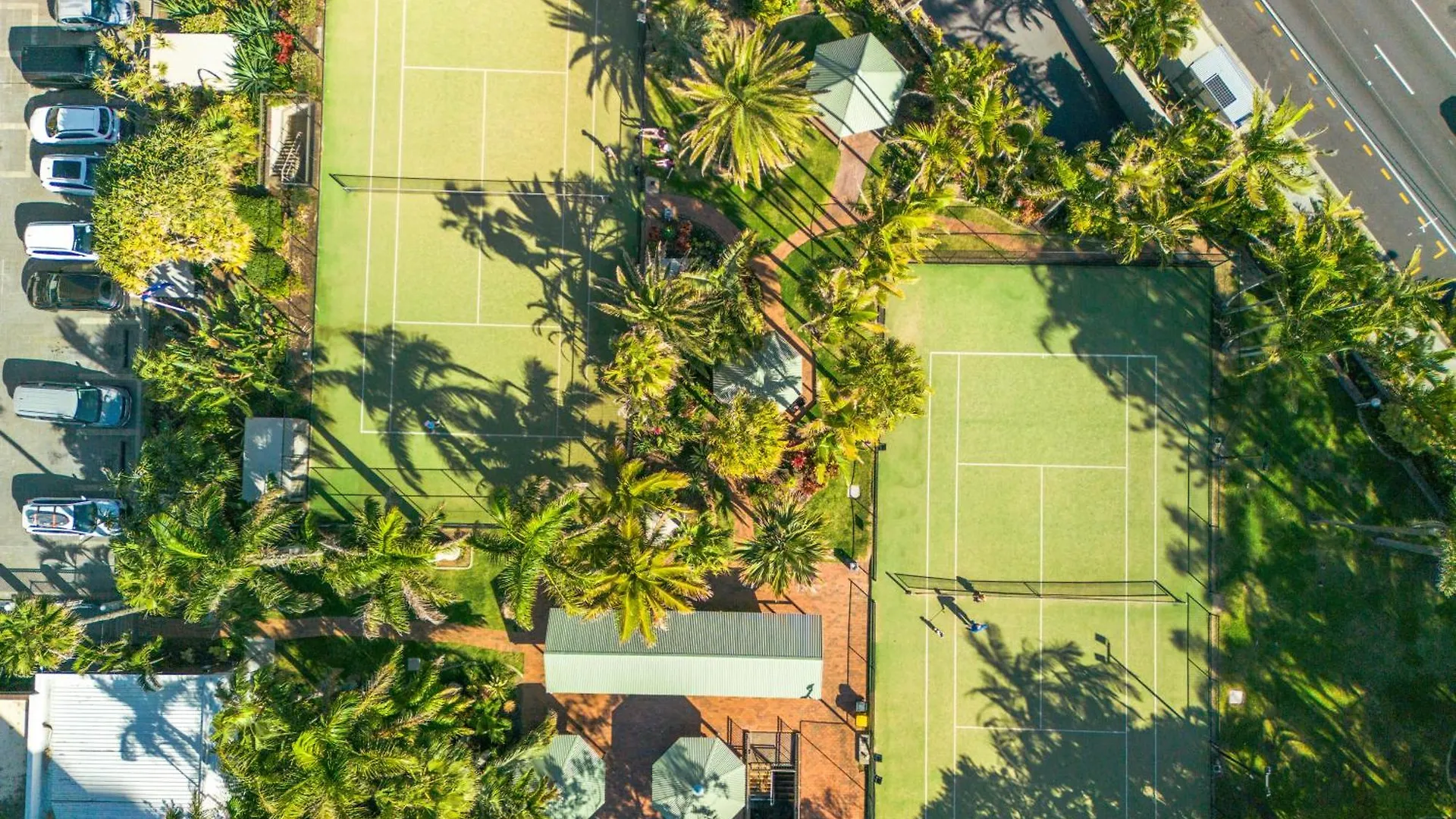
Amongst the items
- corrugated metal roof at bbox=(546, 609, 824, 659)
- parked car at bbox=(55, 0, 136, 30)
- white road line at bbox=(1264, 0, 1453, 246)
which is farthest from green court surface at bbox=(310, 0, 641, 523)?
white road line at bbox=(1264, 0, 1453, 246)

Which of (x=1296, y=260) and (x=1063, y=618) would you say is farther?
(x=1063, y=618)

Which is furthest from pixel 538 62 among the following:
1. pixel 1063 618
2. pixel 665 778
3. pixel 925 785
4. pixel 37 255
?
pixel 925 785

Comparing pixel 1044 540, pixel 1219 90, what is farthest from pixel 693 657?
pixel 1219 90

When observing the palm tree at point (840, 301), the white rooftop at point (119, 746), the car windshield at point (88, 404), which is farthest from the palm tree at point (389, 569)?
the palm tree at point (840, 301)

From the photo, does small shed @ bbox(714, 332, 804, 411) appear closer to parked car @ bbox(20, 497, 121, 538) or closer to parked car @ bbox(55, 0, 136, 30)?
parked car @ bbox(20, 497, 121, 538)

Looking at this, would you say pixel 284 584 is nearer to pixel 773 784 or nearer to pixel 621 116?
pixel 773 784

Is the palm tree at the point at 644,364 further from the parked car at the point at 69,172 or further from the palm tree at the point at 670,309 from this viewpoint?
the parked car at the point at 69,172

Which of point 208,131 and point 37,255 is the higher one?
point 208,131
